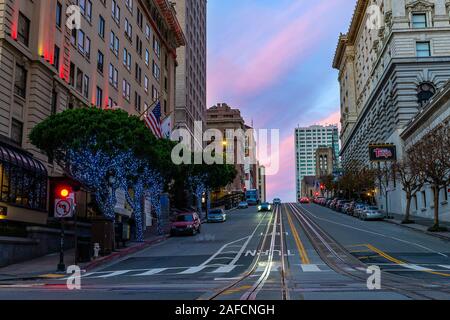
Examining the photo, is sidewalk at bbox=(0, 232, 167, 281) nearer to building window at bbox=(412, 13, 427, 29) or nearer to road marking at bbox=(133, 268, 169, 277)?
road marking at bbox=(133, 268, 169, 277)

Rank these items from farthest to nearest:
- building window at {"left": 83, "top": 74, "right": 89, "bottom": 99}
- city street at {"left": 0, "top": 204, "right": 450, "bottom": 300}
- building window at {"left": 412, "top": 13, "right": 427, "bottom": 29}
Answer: building window at {"left": 412, "top": 13, "right": 427, "bottom": 29} → building window at {"left": 83, "top": 74, "right": 89, "bottom": 99} → city street at {"left": 0, "top": 204, "right": 450, "bottom": 300}

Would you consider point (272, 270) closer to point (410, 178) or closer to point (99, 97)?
point (99, 97)

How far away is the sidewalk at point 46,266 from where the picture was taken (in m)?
20.5

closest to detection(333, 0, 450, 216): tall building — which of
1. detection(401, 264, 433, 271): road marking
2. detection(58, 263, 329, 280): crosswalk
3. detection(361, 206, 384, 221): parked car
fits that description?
detection(361, 206, 384, 221): parked car

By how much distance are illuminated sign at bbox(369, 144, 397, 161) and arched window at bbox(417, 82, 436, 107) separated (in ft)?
25.7

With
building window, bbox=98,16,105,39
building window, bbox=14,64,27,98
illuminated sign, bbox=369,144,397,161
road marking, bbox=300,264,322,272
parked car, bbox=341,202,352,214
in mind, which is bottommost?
road marking, bbox=300,264,322,272

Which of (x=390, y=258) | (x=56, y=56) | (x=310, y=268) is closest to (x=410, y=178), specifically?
(x=390, y=258)

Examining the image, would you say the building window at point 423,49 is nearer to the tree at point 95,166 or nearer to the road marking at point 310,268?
the tree at point 95,166

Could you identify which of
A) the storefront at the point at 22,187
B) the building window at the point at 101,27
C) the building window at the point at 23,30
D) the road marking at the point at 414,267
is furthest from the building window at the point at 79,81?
the road marking at the point at 414,267

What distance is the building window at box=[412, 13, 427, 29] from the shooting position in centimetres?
7275

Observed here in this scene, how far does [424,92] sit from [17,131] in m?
53.5

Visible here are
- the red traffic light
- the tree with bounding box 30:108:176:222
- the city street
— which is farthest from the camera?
the tree with bounding box 30:108:176:222

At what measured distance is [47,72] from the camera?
36844 millimetres
